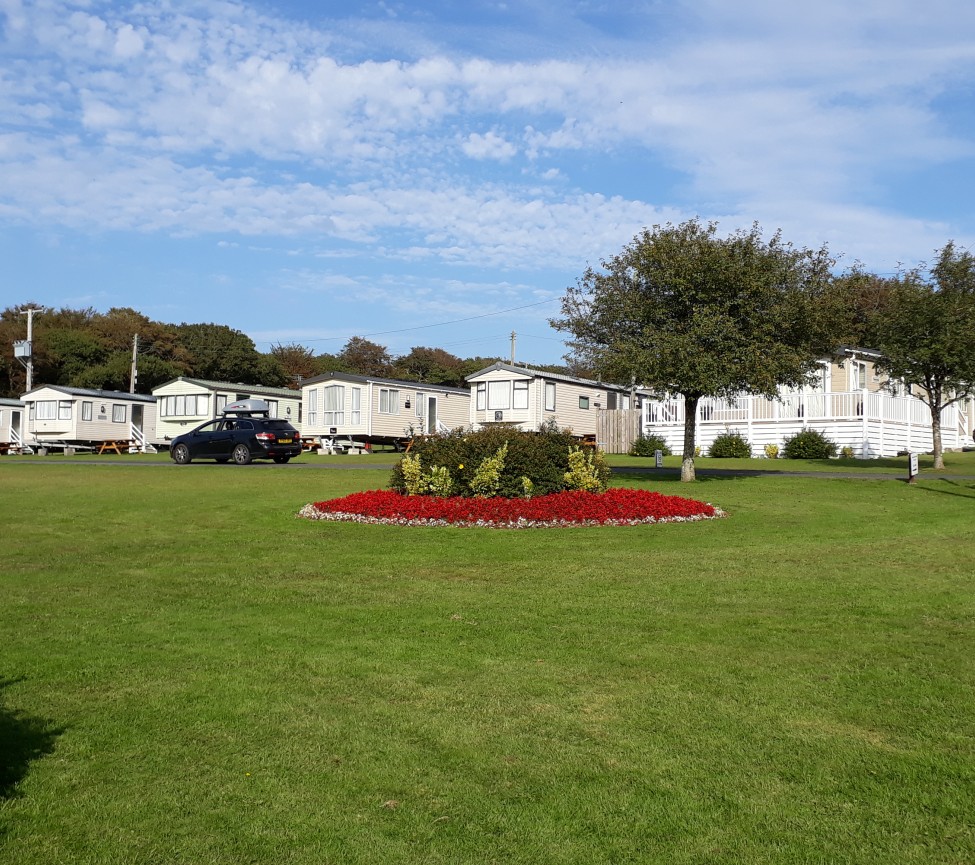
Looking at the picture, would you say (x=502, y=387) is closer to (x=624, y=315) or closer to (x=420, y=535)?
(x=624, y=315)

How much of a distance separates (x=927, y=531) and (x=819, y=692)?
847 centimetres

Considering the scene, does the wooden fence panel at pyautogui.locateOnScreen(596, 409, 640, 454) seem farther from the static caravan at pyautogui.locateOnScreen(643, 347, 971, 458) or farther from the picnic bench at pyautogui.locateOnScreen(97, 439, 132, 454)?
the picnic bench at pyautogui.locateOnScreen(97, 439, 132, 454)

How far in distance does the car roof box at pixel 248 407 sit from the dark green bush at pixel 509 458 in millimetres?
31801

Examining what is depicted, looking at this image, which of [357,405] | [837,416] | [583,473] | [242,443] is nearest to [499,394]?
[357,405]

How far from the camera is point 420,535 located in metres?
13.2

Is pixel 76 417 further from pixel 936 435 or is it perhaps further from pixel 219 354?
pixel 936 435

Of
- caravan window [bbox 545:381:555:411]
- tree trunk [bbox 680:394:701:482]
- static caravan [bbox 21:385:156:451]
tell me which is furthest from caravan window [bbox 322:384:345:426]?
tree trunk [bbox 680:394:701:482]

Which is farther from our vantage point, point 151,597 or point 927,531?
point 927,531

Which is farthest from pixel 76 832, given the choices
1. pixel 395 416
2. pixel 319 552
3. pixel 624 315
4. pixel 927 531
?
Answer: pixel 395 416

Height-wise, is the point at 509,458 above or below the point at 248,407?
below

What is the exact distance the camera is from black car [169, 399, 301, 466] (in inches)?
1243

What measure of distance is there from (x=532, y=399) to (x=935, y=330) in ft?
71.3

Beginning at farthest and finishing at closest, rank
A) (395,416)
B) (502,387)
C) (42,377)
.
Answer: (42,377) → (395,416) → (502,387)

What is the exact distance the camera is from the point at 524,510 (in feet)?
47.0
